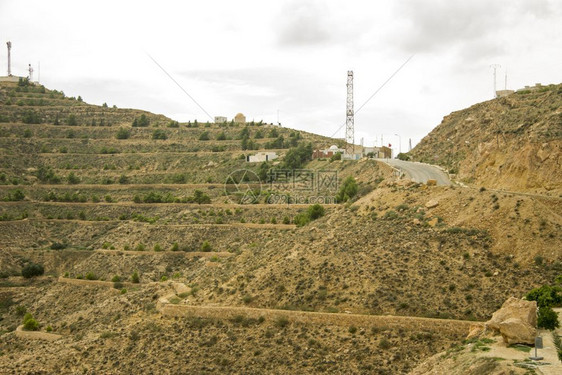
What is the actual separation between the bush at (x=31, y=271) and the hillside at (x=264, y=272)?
21.6 inches

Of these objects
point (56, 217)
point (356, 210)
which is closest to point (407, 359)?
point (356, 210)

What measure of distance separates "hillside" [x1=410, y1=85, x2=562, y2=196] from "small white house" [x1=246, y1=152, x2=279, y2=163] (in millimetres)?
21995

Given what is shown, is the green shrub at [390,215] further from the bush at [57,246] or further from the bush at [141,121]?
the bush at [141,121]

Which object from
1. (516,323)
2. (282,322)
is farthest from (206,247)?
(516,323)

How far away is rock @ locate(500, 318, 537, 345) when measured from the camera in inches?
899

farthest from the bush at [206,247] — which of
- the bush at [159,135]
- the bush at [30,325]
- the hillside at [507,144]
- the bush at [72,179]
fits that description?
the bush at [159,135]

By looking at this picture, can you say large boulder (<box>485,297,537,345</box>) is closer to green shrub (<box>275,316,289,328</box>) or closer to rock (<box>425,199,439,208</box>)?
green shrub (<box>275,316,289,328</box>)

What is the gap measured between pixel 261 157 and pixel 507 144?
129 feet

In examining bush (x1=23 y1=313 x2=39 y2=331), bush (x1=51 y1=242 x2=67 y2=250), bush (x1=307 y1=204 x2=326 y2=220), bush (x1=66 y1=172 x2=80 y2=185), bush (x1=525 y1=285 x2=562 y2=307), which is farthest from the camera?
bush (x1=66 y1=172 x2=80 y2=185)

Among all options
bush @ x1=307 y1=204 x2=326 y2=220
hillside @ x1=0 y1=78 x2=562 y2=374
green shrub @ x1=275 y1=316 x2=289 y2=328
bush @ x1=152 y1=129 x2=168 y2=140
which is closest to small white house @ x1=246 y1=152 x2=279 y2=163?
hillside @ x1=0 y1=78 x2=562 y2=374

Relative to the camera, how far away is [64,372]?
32500 millimetres

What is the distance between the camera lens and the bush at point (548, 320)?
953 inches

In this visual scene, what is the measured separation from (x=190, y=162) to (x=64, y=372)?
49650mm

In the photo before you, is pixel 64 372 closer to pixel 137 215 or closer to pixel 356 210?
pixel 356 210
